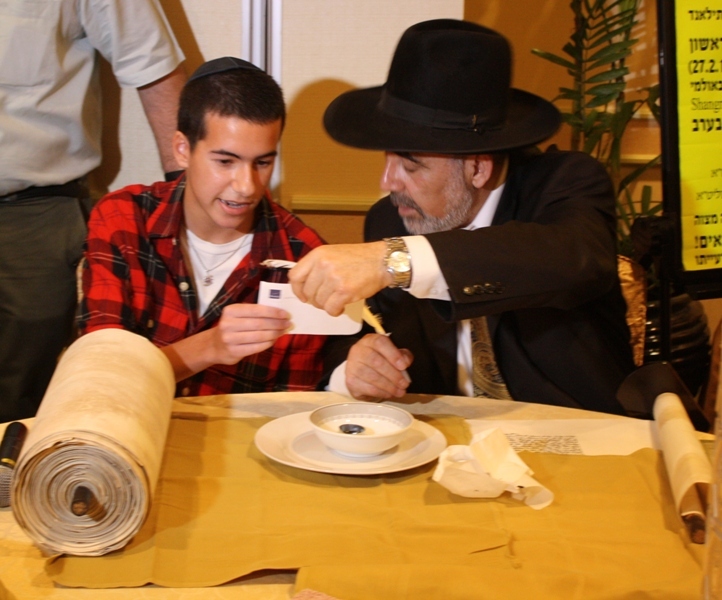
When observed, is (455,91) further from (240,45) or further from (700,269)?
(240,45)

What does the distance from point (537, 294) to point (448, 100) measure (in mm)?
558

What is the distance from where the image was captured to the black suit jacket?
158 centimetres

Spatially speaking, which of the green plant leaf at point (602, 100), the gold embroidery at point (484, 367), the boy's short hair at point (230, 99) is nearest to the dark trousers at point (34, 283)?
the boy's short hair at point (230, 99)

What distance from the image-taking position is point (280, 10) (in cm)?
283

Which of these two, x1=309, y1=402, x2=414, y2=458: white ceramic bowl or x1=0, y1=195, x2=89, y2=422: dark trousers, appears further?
x1=0, y1=195, x2=89, y2=422: dark trousers

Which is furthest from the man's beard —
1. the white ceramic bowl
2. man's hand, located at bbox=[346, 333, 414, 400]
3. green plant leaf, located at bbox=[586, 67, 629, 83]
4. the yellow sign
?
green plant leaf, located at bbox=[586, 67, 629, 83]

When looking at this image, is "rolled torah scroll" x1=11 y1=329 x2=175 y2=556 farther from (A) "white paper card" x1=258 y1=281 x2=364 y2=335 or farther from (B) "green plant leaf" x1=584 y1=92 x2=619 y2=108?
(B) "green plant leaf" x1=584 y1=92 x2=619 y2=108

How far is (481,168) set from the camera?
→ 6.80ft

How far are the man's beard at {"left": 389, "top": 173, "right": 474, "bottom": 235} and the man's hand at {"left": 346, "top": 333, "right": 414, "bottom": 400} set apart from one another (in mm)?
442

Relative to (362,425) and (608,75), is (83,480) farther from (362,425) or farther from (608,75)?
(608,75)

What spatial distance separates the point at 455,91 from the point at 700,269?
82cm

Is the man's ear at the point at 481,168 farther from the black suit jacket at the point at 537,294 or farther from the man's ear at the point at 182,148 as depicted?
the man's ear at the point at 182,148

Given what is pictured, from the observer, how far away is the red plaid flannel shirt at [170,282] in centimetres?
211

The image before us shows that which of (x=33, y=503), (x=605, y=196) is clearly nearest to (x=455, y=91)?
(x=605, y=196)
